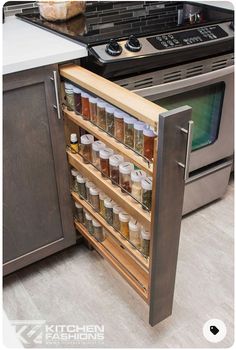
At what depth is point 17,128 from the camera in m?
1.18

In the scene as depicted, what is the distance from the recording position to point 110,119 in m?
1.10

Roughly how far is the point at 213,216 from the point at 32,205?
37.0 inches

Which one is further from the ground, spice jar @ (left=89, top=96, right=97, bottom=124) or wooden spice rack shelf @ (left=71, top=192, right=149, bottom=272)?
spice jar @ (left=89, top=96, right=97, bottom=124)

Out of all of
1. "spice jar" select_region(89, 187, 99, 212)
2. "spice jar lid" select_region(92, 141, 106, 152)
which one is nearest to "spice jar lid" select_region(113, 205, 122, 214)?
"spice jar" select_region(89, 187, 99, 212)

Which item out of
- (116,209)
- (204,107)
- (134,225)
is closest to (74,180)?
(116,209)

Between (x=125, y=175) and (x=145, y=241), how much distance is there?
215mm

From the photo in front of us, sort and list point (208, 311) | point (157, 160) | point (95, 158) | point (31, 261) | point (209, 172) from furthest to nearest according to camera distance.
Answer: point (209, 172) → point (31, 261) → point (208, 311) → point (95, 158) → point (157, 160)

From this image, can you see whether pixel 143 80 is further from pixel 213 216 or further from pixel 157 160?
pixel 213 216

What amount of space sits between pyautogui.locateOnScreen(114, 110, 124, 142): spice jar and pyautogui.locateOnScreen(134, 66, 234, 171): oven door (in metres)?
0.28

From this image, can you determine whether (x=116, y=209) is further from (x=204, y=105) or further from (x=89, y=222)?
(x=204, y=105)

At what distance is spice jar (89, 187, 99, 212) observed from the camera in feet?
4.27

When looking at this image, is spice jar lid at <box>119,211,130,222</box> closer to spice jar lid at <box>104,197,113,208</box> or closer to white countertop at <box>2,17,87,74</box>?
spice jar lid at <box>104,197,113,208</box>

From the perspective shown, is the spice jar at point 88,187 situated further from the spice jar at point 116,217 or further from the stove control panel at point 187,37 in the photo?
the stove control panel at point 187,37

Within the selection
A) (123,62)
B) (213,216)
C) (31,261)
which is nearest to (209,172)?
(213,216)
